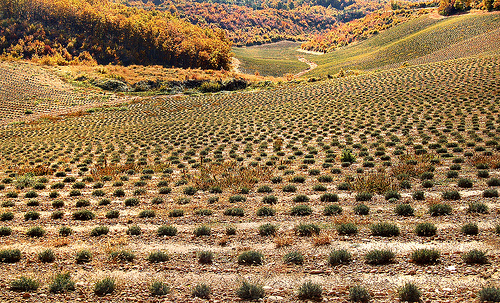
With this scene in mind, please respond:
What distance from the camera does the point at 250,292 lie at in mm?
6570

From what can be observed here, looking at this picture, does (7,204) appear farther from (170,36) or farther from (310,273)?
(170,36)

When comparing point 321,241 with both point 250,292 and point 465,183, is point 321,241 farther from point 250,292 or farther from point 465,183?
point 465,183

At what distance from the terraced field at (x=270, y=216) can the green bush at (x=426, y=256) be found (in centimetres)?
2

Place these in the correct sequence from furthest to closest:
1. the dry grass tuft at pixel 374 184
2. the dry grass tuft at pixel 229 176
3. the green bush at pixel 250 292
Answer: the dry grass tuft at pixel 229 176 → the dry grass tuft at pixel 374 184 → the green bush at pixel 250 292

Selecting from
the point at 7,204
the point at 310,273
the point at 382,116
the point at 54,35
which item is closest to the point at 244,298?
the point at 310,273

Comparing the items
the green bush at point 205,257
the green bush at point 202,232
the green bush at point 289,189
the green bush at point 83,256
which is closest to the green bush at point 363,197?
the green bush at point 289,189

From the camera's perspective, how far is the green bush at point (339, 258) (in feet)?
24.9

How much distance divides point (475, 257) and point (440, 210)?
303 centimetres

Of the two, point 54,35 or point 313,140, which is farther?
point 54,35

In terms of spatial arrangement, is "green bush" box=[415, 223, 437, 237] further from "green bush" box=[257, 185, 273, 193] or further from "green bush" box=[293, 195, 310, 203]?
"green bush" box=[257, 185, 273, 193]

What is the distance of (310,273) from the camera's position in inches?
290

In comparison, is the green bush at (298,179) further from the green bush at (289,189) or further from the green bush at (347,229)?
the green bush at (347,229)

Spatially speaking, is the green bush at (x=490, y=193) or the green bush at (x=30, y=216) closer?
the green bush at (x=490, y=193)

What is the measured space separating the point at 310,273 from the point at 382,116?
30.1 m
